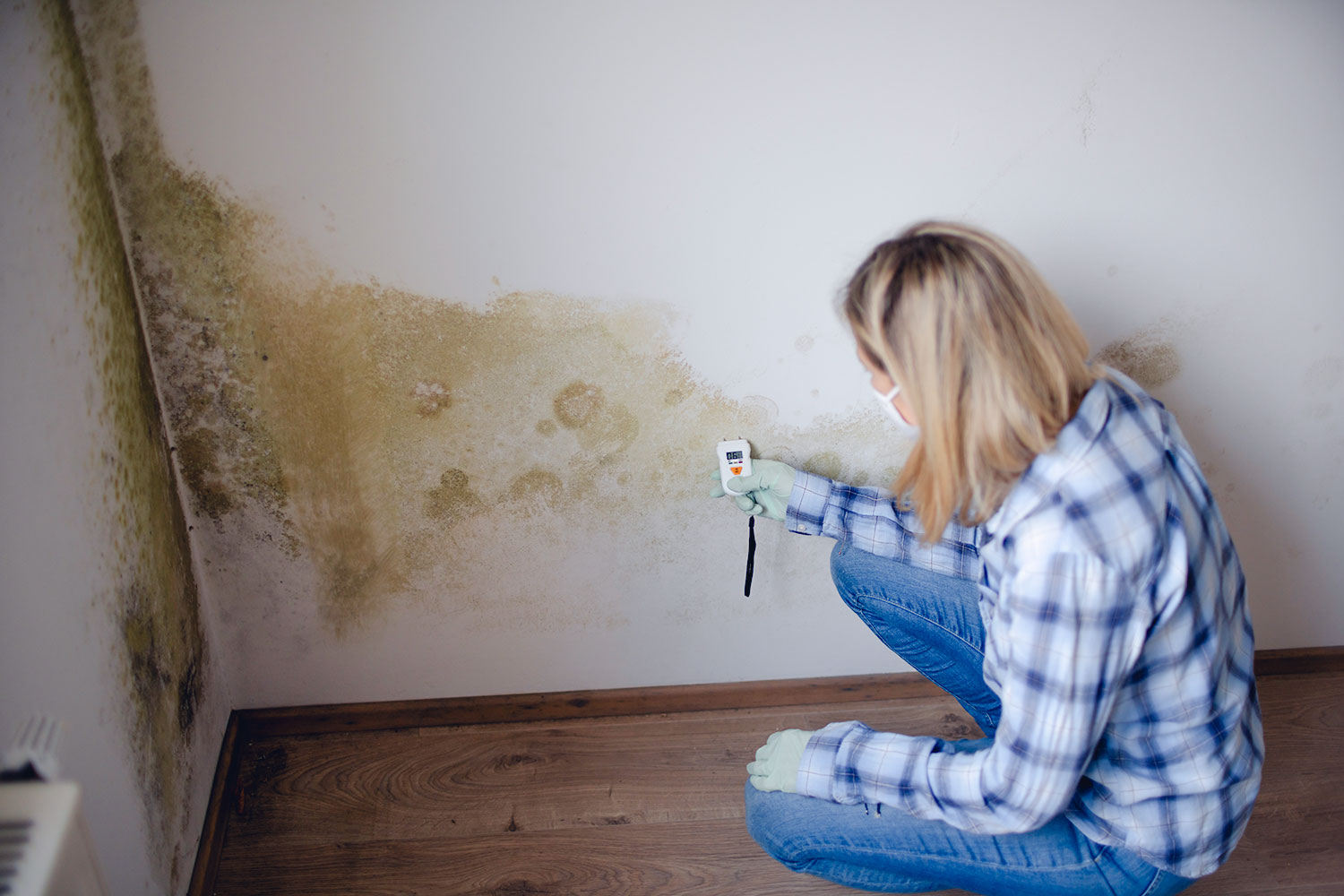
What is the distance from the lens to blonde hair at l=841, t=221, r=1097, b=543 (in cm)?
88

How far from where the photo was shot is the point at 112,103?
1083mm

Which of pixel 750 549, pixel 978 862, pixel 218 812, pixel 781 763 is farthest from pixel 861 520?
pixel 218 812

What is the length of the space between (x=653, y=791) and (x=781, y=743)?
0.44 meters

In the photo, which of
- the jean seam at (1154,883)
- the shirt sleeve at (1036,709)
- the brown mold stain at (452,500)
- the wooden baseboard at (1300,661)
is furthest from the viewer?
the wooden baseboard at (1300,661)

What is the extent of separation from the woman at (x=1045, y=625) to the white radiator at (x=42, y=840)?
0.77 meters

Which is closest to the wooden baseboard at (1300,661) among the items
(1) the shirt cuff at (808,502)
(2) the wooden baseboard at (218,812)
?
(1) the shirt cuff at (808,502)

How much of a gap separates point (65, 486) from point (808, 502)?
97 cm

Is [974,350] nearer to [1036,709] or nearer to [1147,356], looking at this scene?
[1036,709]

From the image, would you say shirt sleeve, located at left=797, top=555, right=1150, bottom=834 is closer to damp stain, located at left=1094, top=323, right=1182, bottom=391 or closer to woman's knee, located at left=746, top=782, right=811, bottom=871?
woman's knee, located at left=746, top=782, right=811, bottom=871

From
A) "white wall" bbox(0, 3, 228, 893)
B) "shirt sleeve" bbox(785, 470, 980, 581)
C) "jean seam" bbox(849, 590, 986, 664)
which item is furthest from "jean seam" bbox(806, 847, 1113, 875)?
"white wall" bbox(0, 3, 228, 893)

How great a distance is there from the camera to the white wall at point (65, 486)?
87cm

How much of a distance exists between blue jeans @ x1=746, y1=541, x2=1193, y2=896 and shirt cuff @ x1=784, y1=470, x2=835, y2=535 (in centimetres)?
20

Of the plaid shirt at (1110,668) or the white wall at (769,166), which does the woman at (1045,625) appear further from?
the white wall at (769,166)

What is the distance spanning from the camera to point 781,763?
114 cm
